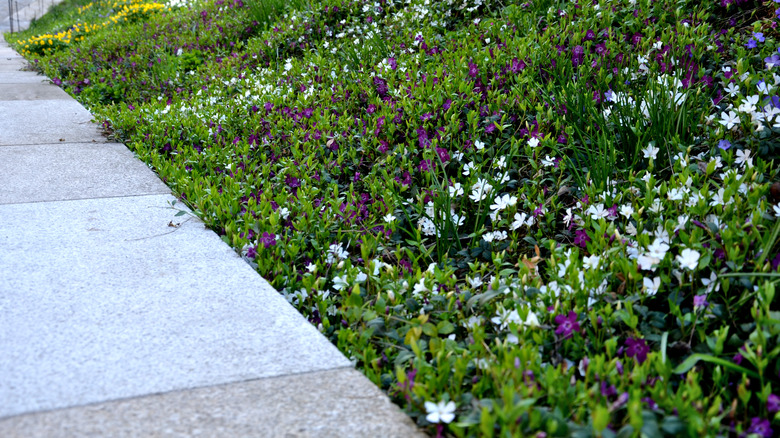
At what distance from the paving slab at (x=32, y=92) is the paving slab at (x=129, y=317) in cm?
391

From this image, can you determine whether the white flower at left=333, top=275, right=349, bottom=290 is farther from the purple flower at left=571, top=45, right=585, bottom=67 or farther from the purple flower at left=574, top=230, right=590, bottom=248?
the purple flower at left=571, top=45, right=585, bottom=67

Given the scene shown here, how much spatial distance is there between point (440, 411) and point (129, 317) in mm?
1194

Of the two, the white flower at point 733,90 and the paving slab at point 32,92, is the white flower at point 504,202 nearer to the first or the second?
the white flower at point 733,90

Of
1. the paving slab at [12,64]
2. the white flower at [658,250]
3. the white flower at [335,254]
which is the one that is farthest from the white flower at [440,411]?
the paving slab at [12,64]

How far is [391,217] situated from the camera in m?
3.00

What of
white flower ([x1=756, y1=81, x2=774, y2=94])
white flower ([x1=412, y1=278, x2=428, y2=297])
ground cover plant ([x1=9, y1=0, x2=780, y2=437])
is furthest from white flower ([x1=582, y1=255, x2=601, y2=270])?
white flower ([x1=756, y1=81, x2=774, y2=94])

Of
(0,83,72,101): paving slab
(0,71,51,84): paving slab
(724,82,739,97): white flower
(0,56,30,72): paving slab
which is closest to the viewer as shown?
(724,82,739,97): white flower

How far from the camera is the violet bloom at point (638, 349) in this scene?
1.87 metres

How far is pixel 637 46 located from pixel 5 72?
790 centimetres

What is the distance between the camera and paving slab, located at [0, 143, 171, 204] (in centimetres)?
355

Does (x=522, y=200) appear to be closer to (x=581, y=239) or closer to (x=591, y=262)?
(x=581, y=239)

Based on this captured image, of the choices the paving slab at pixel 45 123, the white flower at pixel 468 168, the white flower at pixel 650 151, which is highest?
the white flower at pixel 650 151

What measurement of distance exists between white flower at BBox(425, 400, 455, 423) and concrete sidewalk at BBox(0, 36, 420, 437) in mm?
64

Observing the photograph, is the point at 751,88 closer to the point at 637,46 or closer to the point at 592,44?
the point at 637,46
